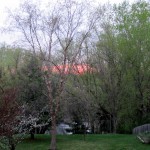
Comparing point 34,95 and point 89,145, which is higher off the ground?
point 34,95

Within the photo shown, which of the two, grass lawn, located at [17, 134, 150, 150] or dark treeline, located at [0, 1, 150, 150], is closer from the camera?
grass lawn, located at [17, 134, 150, 150]

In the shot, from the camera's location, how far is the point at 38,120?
21531 millimetres

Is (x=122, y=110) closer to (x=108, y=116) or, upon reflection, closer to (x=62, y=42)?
(x=108, y=116)

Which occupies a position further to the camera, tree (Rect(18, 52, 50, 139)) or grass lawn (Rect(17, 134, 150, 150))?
tree (Rect(18, 52, 50, 139))

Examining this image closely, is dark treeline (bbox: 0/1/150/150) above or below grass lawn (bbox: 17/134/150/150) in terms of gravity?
above

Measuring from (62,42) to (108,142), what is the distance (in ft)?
25.1

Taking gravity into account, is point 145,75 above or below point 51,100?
above

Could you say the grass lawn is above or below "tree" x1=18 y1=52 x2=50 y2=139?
below

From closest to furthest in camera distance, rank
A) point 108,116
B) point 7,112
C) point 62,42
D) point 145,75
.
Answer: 1. point 7,112
2. point 62,42
3. point 145,75
4. point 108,116

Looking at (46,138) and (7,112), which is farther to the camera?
(46,138)

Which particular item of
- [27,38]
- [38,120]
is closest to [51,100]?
[38,120]

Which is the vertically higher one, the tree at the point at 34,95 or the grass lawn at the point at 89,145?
the tree at the point at 34,95

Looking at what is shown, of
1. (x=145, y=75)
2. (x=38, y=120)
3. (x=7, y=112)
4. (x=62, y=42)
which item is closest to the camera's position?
(x=7, y=112)

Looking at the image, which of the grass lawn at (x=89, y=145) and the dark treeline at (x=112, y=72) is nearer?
the grass lawn at (x=89, y=145)
